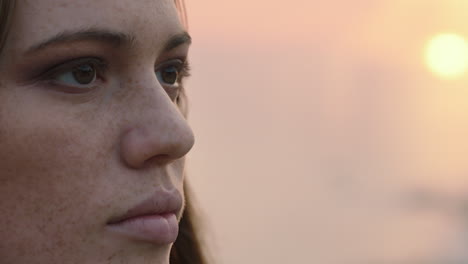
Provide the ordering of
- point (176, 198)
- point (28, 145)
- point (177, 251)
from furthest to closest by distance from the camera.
Answer: 1. point (177, 251)
2. point (176, 198)
3. point (28, 145)

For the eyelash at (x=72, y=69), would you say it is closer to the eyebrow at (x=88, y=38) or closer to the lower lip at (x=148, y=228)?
the eyebrow at (x=88, y=38)

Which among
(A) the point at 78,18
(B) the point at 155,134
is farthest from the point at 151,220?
(A) the point at 78,18

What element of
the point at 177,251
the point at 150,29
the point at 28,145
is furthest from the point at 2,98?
the point at 177,251

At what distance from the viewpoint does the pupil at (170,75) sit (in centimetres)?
238

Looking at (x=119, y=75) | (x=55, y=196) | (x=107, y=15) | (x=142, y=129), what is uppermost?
(x=107, y=15)

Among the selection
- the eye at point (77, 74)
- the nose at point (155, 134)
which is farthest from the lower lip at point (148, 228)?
the eye at point (77, 74)

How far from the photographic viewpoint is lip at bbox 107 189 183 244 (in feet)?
6.83

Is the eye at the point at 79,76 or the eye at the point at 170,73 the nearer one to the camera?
the eye at the point at 79,76

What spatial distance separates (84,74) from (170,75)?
0.33 meters

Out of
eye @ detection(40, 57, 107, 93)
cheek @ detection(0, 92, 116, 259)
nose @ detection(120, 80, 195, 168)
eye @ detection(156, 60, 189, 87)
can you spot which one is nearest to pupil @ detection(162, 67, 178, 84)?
eye @ detection(156, 60, 189, 87)

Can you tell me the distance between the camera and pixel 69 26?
6.74ft

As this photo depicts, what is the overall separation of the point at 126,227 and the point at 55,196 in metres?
0.17

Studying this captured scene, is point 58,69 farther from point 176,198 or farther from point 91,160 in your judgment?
point 176,198

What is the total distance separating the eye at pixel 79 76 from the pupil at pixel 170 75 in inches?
11.5
